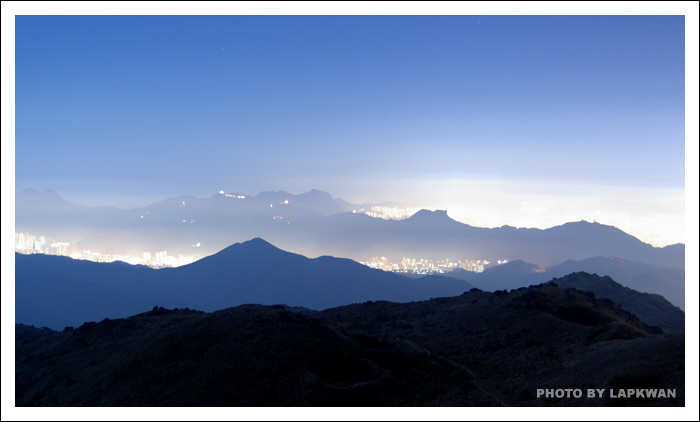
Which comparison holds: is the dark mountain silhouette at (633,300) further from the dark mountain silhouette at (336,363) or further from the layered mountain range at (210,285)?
the layered mountain range at (210,285)

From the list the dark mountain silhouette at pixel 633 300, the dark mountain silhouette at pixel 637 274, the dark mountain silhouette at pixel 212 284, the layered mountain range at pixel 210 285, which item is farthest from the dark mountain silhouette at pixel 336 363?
the dark mountain silhouette at pixel 637 274

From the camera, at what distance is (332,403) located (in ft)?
53.8

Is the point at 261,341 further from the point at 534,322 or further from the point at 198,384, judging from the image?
the point at 534,322

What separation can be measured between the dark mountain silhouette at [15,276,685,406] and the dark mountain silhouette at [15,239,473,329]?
68287 mm

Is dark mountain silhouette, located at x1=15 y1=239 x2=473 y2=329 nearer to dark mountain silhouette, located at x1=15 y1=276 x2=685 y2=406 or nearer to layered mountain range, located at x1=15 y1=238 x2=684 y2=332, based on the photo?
layered mountain range, located at x1=15 y1=238 x2=684 y2=332

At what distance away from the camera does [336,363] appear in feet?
63.8

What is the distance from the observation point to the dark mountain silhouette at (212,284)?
88250mm

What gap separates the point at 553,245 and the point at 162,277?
12878 cm

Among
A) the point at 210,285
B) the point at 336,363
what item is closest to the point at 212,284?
the point at 210,285

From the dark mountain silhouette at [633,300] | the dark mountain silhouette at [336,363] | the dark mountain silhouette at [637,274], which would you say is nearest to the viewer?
the dark mountain silhouette at [336,363]

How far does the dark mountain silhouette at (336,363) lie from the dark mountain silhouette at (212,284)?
68287mm

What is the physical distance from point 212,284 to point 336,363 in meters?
88.1

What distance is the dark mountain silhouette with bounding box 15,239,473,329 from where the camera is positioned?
88.2 meters

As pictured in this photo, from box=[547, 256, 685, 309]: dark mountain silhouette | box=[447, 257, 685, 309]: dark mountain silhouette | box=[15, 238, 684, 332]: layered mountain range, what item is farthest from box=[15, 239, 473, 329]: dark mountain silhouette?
box=[547, 256, 685, 309]: dark mountain silhouette
